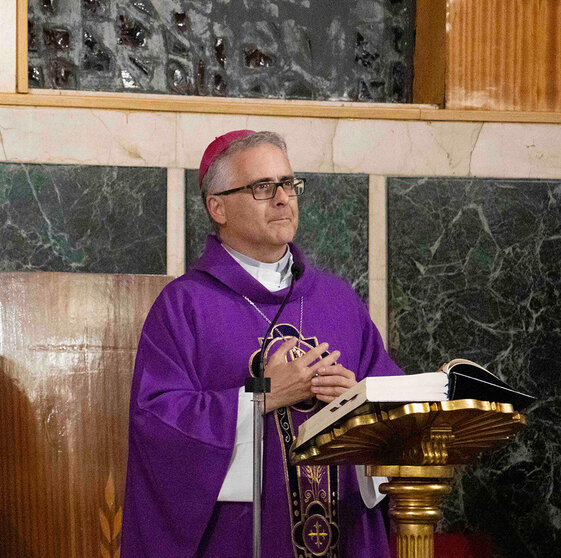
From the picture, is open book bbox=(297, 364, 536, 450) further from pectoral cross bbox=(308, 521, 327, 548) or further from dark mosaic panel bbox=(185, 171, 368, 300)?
dark mosaic panel bbox=(185, 171, 368, 300)

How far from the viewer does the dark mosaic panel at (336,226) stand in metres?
4.88

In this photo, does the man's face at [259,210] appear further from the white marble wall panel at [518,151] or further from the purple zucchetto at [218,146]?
the white marble wall panel at [518,151]

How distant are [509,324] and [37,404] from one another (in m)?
2.33

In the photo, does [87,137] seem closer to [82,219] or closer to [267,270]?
[82,219]

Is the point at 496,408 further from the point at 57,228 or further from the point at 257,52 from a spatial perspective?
the point at 257,52

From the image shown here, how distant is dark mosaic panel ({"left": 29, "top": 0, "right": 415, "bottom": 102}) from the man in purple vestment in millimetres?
1491

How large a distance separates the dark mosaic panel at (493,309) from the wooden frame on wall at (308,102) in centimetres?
34

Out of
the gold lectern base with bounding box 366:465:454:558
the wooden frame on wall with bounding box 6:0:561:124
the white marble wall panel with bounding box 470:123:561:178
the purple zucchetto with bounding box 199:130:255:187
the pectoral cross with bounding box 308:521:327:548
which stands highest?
the wooden frame on wall with bounding box 6:0:561:124

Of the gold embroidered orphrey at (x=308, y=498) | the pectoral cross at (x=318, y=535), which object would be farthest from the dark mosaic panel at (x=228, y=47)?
the pectoral cross at (x=318, y=535)

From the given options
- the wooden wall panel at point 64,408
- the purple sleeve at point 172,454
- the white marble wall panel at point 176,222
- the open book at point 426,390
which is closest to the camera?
the open book at point 426,390

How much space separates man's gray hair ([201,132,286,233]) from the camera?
3.76 metres

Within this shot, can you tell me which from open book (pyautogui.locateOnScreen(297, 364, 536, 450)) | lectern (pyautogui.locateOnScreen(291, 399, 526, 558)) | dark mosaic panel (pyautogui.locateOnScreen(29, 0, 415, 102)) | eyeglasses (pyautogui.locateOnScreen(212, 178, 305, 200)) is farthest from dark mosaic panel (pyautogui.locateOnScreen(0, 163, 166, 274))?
open book (pyautogui.locateOnScreen(297, 364, 536, 450))

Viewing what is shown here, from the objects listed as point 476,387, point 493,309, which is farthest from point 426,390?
point 493,309

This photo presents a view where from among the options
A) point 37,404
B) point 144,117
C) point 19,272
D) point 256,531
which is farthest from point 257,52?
point 256,531
